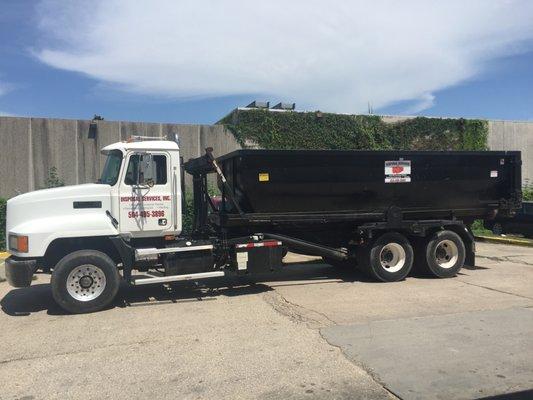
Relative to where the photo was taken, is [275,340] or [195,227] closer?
[275,340]

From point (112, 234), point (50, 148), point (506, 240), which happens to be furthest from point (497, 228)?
point (50, 148)

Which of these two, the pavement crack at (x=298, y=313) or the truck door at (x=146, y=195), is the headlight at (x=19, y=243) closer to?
the truck door at (x=146, y=195)

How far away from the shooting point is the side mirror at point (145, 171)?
879 centimetres

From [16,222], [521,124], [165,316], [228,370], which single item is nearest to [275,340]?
[228,370]

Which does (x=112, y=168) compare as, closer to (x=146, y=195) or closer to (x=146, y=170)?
(x=146, y=170)

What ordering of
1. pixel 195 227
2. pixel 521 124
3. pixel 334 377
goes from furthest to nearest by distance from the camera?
1. pixel 521 124
2. pixel 195 227
3. pixel 334 377

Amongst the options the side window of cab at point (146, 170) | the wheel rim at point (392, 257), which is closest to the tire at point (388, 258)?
the wheel rim at point (392, 257)

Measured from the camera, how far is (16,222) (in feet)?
26.9

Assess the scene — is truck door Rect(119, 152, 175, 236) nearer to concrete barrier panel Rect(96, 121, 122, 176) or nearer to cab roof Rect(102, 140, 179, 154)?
cab roof Rect(102, 140, 179, 154)

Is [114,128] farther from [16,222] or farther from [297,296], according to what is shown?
[297,296]

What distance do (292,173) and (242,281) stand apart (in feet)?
8.46

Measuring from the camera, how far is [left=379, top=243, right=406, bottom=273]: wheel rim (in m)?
10.5

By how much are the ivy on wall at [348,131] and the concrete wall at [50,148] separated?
3.65 metres

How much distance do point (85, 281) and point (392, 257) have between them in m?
6.06
